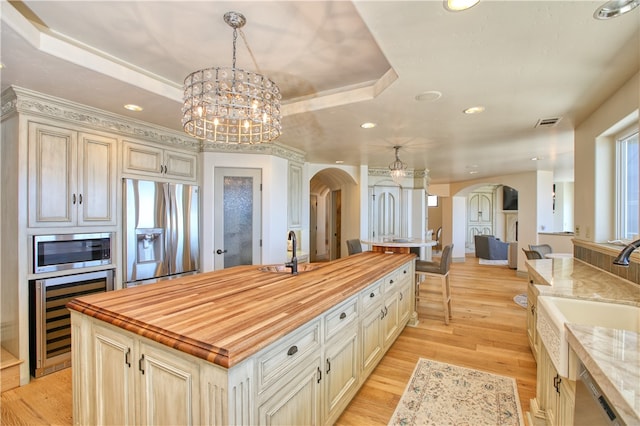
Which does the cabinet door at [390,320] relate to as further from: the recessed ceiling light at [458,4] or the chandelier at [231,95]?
the recessed ceiling light at [458,4]

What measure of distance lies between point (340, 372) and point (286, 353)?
74 centimetres

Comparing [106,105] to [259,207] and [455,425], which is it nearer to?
[259,207]

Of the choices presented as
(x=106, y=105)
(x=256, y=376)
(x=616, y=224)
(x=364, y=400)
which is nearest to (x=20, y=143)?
(x=106, y=105)

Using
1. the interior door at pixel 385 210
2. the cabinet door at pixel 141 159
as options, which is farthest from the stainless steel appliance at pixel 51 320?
the interior door at pixel 385 210

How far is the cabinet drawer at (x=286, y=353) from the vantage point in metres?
1.24

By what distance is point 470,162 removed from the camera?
5.60 meters

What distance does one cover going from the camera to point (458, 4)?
136cm

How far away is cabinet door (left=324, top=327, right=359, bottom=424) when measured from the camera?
5.77 ft

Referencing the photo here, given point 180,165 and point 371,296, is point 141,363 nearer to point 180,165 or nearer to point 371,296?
point 371,296

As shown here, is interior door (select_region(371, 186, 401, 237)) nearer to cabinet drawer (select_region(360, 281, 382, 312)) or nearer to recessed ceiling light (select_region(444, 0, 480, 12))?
cabinet drawer (select_region(360, 281, 382, 312))

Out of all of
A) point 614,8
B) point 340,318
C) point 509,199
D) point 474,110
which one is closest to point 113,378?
point 340,318

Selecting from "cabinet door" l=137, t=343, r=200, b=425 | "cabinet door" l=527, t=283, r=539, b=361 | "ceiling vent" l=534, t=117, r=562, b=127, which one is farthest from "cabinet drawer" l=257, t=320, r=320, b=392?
"ceiling vent" l=534, t=117, r=562, b=127

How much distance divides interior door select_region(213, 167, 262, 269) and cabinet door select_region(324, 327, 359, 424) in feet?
7.49

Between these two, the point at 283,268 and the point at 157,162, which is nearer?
the point at 283,268
